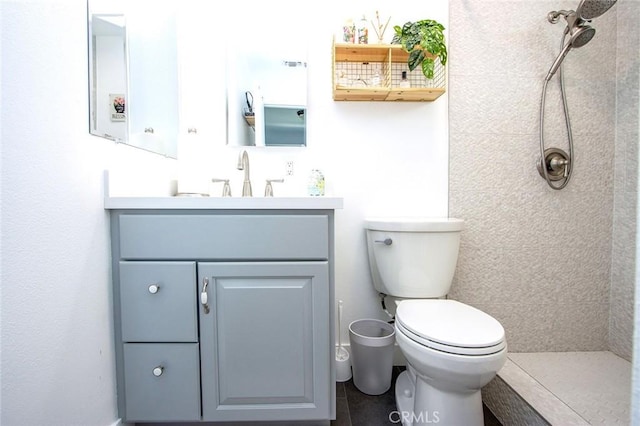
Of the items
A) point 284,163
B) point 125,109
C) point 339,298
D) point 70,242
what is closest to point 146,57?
point 125,109

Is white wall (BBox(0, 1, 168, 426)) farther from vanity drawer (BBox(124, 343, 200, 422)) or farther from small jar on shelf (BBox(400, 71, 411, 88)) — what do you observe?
small jar on shelf (BBox(400, 71, 411, 88))

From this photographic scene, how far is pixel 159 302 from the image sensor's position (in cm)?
84

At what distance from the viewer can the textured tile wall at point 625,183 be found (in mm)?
1240

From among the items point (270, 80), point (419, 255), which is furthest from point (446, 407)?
point (270, 80)

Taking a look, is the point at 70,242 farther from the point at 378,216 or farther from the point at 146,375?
the point at 378,216

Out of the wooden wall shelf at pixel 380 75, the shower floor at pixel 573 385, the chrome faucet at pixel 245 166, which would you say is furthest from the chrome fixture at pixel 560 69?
the chrome faucet at pixel 245 166

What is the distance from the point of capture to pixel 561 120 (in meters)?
1.30

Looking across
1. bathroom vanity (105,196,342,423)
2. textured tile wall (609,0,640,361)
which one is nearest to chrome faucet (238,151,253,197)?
bathroom vanity (105,196,342,423)

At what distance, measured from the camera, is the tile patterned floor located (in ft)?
3.28

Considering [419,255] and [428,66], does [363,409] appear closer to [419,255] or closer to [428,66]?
[419,255]

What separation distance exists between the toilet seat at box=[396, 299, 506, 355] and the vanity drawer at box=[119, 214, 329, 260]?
383 mm

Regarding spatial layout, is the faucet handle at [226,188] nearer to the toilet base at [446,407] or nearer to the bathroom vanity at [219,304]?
the bathroom vanity at [219,304]
